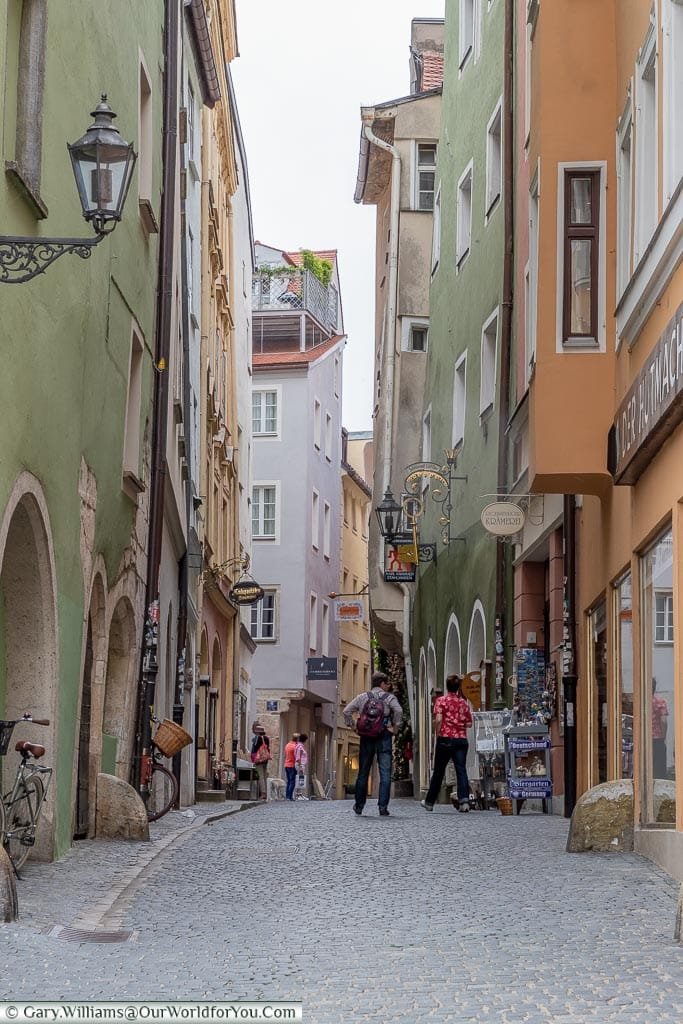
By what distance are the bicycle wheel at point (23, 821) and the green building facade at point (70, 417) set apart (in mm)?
987

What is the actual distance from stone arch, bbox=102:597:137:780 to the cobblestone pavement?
3.10m

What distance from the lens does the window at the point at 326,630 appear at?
6247 cm

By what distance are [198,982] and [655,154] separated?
8.19 m

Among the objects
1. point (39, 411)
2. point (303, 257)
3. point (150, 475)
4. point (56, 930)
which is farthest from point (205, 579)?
point (303, 257)

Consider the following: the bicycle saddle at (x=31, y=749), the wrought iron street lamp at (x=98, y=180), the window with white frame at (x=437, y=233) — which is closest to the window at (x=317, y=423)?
the window with white frame at (x=437, y=233)

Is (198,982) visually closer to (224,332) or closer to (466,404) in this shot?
(466,404)

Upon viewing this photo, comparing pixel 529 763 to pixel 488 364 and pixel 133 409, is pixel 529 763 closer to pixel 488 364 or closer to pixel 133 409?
pixel 133 409

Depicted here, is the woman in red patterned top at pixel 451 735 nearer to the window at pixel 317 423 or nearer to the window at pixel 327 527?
the window at pixel 317 423

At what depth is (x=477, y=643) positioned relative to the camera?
27047 mm

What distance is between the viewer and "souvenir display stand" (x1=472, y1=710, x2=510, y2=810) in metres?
21.7

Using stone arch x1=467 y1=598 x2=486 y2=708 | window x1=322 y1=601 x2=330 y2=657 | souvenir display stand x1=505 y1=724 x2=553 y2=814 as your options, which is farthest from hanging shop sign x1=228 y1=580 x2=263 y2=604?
window x1=322 y1=601 x2=330 y2=657

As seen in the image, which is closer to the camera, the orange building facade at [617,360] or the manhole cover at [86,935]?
the manhole cover at [86,935]

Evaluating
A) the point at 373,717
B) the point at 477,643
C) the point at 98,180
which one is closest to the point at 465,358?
the point at 477,643

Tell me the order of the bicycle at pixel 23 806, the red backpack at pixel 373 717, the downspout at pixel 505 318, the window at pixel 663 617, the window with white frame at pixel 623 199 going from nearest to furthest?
the bicycle at pixel 23 806
the window at pixel 663 617
the window with white frame at pixel 623 199
the red backpack at pixel 373 717
the downspout at pixel 505 318
